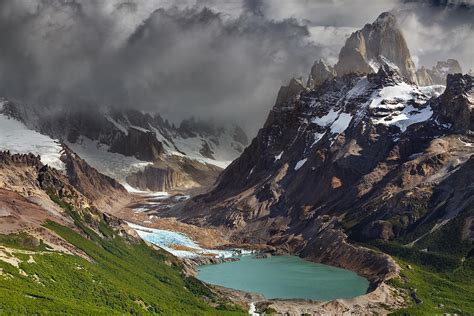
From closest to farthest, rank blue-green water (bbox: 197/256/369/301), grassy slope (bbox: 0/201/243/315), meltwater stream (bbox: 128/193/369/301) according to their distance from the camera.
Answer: grassy slope (bbox: 0/201/243/315) < meltwater stream (bbox: 128/193/369/301) < blue-green water (bbox: 197/256/369/301)

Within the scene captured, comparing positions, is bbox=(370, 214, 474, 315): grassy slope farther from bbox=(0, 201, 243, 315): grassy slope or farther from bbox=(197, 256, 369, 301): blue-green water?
bbox=(0, 201, 243, 315): grassy slope

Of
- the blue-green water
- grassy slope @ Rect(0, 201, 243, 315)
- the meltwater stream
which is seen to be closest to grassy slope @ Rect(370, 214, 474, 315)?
the meltwater stream

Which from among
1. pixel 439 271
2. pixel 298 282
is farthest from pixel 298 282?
pixel 439 271

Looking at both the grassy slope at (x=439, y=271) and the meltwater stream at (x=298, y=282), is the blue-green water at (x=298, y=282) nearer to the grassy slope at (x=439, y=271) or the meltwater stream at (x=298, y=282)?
the meltwater stream at (x=298, y=282)

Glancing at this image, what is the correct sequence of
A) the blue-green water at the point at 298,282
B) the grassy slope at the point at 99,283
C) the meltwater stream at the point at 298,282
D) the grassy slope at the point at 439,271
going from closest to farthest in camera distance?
the grassy slope at the point at 99,283 → the grassy slope at the point at 439,271 → the meltwater stream at the point at 298,282 → the blue-green water at the point at 298,282

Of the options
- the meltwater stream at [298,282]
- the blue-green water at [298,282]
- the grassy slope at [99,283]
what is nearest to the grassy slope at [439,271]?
the meltwater stream at [298,282]

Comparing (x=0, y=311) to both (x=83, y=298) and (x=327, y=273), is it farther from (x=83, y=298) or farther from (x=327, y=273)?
(x=327, y=273)

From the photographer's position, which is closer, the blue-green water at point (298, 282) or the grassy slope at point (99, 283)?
the grassy slope at point (99, 283)

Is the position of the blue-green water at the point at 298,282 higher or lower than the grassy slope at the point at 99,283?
lower

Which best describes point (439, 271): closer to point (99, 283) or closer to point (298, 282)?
point (298, 282)
